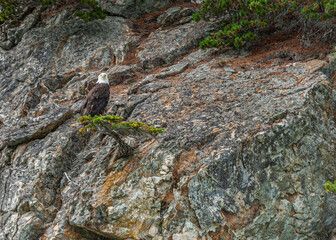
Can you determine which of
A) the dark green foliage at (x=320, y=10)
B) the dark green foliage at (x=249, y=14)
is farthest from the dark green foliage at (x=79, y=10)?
the dark green foliage at (x=320, y=10)

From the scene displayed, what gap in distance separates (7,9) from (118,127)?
1132cm

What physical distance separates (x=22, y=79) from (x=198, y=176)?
9.10 metres

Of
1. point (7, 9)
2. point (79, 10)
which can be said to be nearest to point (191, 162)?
point (79, 10)

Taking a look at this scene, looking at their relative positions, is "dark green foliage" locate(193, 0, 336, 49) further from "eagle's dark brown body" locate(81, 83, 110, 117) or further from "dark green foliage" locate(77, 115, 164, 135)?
"dark green foliage" locate(77, 115, 164, 135)

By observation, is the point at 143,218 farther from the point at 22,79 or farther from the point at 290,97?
the point at 22,79

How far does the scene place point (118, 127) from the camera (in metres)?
5.97

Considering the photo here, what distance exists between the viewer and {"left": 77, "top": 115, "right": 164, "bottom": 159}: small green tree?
5.63m

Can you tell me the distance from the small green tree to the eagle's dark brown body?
2.10 metres

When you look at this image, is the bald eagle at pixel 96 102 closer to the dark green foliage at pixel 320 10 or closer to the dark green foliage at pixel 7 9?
the dark green foliage at pixel 320 10

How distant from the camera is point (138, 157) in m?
6.90

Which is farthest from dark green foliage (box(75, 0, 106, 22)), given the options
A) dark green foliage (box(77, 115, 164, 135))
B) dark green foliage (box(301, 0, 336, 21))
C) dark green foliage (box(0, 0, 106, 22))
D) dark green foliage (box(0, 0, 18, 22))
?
dark green foliage (box(77, 115, 164, 135))

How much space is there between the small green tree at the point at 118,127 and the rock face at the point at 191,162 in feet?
1.57

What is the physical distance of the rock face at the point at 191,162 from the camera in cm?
614

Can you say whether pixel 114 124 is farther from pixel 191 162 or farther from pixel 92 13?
pixel 92 13
